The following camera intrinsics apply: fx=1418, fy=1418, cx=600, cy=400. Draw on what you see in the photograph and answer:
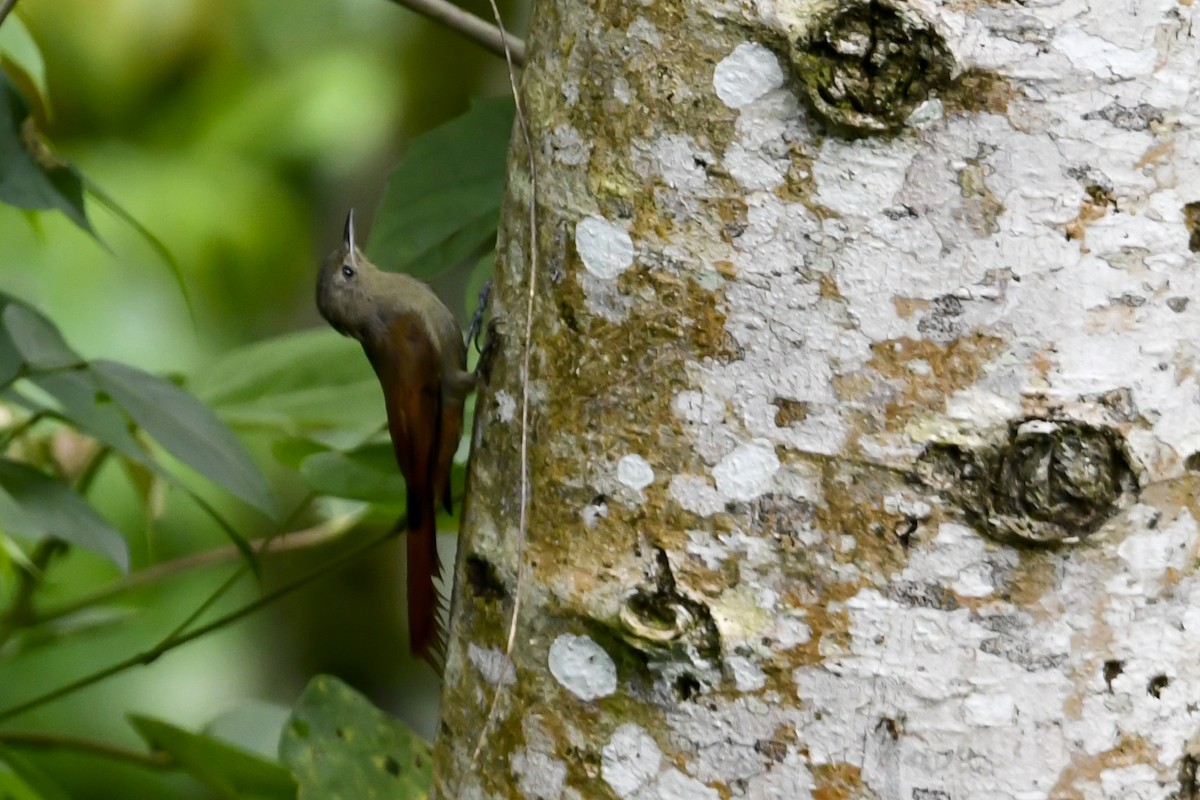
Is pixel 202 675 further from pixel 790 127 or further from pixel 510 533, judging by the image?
pixel 790 127

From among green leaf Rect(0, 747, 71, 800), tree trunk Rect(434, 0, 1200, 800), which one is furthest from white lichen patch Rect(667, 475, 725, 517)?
green leaf Rect(0, 747, 71, 800)

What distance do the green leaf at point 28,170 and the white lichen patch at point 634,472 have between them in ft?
2.36

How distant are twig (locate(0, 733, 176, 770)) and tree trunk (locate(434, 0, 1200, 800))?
82cm

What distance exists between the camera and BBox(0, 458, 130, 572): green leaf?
1.41m

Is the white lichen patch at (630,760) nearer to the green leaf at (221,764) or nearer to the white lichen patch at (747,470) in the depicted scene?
the white lichen patch at (747,470)

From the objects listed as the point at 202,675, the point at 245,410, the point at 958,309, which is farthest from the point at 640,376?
the point at 202,675

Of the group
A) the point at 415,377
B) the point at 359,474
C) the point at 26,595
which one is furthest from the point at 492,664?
the point at 415,377

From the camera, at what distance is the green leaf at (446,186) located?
1.59 m

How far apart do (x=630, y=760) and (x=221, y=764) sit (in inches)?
27.9

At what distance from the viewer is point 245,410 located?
6.08ft

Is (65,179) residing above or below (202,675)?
above

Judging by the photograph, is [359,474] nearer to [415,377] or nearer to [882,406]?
[415,377]

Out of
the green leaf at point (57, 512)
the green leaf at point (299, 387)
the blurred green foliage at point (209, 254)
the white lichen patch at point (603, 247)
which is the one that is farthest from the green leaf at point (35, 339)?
the blurred green foliage at point (209, 254)

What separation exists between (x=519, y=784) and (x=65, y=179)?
0.82m
